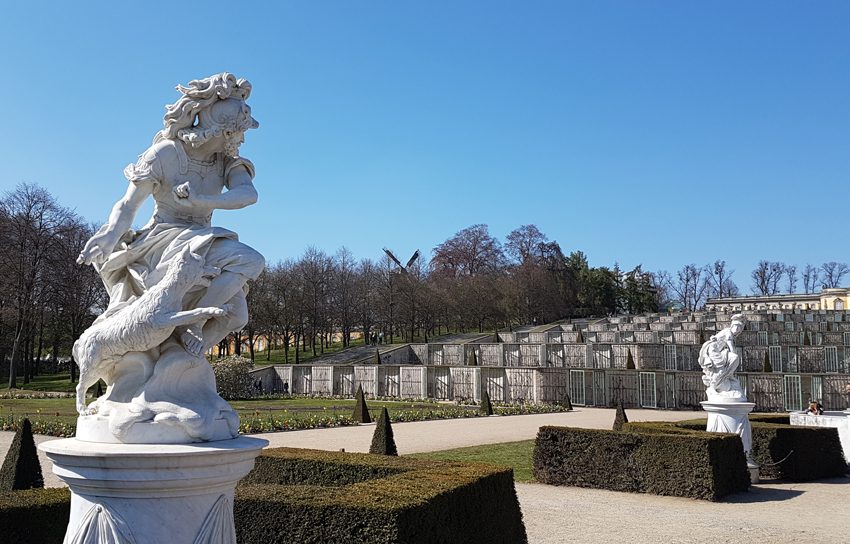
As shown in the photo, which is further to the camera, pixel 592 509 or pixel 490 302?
pixel 490 302

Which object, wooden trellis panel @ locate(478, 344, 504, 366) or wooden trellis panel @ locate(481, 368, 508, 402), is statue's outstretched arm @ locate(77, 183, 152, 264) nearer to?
wooden trellis panel @ locate(481, 368, 508, 402)

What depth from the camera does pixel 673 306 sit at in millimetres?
104500

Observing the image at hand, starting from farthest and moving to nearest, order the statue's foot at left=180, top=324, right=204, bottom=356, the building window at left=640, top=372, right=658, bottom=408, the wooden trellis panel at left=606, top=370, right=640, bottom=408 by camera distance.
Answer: the wooden trellis panel at left=606, top=370, right=640, bottom=408
the building window at left=640, top=372, right=658, bottom=408
the statue's foot at left=180, top=324, right=204, bottom=356

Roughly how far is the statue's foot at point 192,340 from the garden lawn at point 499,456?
36.4 feet

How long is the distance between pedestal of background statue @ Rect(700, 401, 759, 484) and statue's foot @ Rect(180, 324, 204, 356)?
41.2 feet

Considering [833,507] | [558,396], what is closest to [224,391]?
[558,396]

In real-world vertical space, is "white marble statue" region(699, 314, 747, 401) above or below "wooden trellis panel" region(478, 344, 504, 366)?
A: above

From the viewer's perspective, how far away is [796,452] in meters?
14.6

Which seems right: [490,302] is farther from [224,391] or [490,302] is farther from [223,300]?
[223,300]

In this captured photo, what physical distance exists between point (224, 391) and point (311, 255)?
3255cm

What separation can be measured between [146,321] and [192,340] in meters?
0.26

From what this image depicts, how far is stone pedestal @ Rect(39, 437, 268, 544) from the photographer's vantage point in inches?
133

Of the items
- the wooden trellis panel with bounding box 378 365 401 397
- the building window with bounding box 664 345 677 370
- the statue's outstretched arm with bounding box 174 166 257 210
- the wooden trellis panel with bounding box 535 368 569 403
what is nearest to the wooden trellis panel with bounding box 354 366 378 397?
the wooden trellis panel with bounding box 378 365 401 397

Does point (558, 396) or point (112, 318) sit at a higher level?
point (112, 318)
